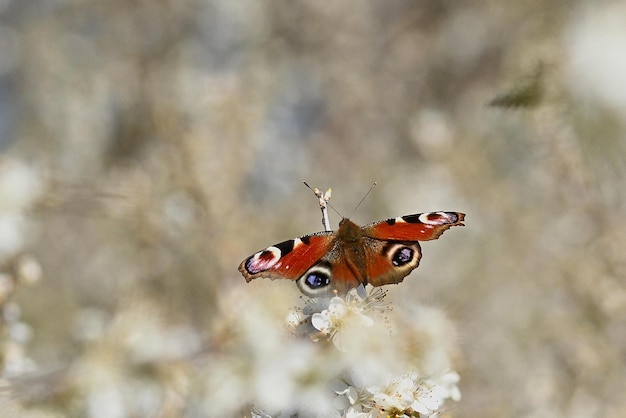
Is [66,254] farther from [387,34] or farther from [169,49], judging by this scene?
[387,34]

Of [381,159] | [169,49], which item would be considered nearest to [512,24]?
[381,159]

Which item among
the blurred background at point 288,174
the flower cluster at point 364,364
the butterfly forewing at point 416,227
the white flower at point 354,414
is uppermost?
the blurred background at point 288,174

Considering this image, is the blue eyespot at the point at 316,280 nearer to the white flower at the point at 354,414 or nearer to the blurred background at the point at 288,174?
the white flower at the point at 354,414

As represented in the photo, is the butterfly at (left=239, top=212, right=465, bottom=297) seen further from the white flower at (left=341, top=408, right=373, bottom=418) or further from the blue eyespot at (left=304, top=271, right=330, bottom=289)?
the white flower at (left=341, top=408, right=373, bottom=418)

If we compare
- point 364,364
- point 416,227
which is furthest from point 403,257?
point 364,364

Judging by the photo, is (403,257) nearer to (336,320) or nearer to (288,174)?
(336,320)

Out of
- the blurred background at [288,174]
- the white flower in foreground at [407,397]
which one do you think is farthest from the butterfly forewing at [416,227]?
the blurred background at [288,174]
